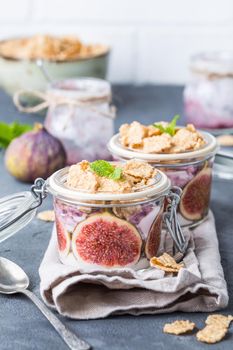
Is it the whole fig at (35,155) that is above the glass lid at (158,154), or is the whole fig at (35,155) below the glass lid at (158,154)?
below

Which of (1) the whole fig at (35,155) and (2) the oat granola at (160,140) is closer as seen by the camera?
(2) the oat granola at (160,140)

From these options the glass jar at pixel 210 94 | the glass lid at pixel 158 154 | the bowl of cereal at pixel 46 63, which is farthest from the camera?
the bowl of cereal at pixel 46 63

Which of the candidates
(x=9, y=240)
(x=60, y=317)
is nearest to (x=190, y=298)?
(x=60, y=317)

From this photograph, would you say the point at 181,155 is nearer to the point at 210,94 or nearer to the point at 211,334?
the point at 211,334

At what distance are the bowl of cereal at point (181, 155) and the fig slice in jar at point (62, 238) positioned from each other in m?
0.24

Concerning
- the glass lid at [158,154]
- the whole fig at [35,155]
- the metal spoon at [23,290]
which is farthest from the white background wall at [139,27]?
the metal spoon at [23,290]

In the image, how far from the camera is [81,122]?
1837mm

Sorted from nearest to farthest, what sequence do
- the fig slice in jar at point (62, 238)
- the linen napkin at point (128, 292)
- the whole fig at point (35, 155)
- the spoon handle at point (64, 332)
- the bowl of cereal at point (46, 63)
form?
the spoon handle at point (64, 332)
the linen napkin at point (128, 292)
the fig slice in jar at point (62, 238)
the whole fig at point (35, 155)
the bowl of cereal at point (46, 63)

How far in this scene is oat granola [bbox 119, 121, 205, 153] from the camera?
141 centimetres

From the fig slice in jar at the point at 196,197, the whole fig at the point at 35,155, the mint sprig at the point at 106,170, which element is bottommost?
the whole fig at the point at 35,155

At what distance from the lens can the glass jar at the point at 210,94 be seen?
6.66 ft

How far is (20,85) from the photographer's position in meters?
2.28

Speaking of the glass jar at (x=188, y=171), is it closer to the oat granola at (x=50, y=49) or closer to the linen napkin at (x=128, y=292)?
the linen napkin at (x=128, y=292)

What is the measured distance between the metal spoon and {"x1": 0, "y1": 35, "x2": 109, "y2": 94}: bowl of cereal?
3.51 ft
